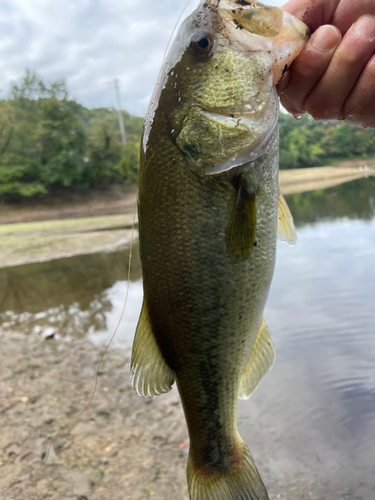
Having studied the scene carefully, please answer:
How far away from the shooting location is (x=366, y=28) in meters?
1.29

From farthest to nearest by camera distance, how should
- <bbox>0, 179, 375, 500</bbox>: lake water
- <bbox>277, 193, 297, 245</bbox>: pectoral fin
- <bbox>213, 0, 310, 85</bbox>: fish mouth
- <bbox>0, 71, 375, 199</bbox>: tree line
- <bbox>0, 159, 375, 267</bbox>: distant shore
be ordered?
1. <bbox>0, 71, 375, 199</bbox>: tree line
2. <bbox>0, 159, 375, 267</bbox>: distant shore
3. <bbox>0, 179, 375, 500</bbox>: lake water
4. <bbox>277, 193, 297, 245</bbox>: pectoral fin
5. <bbox>213, 0, 310, 85</bbox>: fish mouth

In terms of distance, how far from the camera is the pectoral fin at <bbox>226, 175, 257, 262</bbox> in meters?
1.31

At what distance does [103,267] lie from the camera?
10.1 metres

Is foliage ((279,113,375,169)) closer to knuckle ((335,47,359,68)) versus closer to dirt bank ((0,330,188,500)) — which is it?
dirt bank ((0,330,188,500))

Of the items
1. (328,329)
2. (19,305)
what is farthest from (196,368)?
(19,305)

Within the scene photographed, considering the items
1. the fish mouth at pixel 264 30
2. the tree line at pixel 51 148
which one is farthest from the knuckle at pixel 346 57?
the tree line at pixel 51 148

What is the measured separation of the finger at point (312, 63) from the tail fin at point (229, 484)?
62.3 inches

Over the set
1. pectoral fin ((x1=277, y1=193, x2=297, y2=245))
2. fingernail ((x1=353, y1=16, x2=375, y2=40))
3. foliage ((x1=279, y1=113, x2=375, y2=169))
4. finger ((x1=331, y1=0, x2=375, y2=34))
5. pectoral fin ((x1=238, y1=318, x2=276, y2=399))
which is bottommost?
foliage ((x1=279, y1=113, x2=375, y2=169))

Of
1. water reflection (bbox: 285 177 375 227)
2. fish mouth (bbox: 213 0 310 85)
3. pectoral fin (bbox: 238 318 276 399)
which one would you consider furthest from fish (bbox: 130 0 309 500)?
water reflection (bbox: 285 177 375 227)

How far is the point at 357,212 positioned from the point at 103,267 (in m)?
10.1

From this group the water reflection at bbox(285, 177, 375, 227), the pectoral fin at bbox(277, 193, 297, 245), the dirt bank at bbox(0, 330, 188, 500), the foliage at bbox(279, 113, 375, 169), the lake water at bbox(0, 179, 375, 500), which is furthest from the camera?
the foliage at bbox(279, 113, 375, 169)

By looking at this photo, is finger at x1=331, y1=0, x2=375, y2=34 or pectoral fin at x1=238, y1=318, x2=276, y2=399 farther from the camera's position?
pectoral fin at x1=238, y1=318, x2=276, y2=399

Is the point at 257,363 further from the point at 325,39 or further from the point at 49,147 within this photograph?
the point at 49,147

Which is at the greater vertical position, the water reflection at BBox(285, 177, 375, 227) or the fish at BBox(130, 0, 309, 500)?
the fish at BBox(130, 0, 309, 500)
